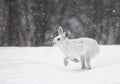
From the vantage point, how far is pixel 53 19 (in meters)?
15.6

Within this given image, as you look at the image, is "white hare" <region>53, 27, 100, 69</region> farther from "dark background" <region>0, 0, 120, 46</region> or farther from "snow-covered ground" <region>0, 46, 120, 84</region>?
"dark background" <region>0, 0, 120, 46</region>

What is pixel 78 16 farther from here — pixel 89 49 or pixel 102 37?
pixel 89 49

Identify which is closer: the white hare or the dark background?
the white hare

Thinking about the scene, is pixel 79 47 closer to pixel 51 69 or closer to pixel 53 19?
pixel 51 69

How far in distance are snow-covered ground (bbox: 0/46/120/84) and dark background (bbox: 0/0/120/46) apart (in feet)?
15.4

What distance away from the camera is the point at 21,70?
25.3ft

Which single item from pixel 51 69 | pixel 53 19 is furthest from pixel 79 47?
pixel 53 19

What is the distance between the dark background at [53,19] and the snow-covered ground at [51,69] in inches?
184

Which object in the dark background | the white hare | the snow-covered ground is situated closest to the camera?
the snow-covered ground

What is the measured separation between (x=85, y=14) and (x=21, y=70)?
847cm

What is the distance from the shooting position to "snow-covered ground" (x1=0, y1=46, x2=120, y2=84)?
21.3ft

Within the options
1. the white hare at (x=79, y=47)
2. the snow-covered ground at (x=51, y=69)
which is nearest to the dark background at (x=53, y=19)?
the snow-covered ground at (x=51, y=69)

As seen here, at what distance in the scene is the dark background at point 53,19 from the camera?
50.8 ft

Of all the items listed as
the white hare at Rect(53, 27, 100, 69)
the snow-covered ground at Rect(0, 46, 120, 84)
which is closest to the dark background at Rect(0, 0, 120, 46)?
the snow-covered ground at Rect(0, 46, 120, 84)
